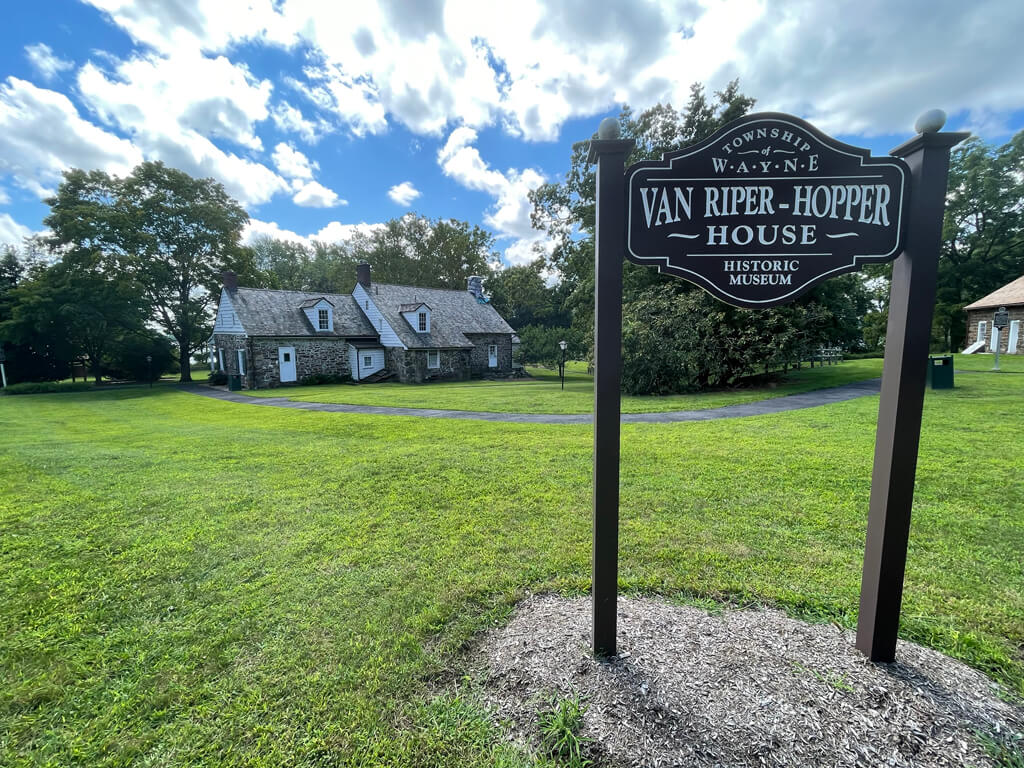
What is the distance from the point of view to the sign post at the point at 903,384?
2.06 m

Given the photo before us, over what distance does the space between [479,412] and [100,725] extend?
9.80 meters

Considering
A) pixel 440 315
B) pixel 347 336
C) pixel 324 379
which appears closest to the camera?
pixel 324 379

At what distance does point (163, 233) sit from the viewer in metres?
24.5

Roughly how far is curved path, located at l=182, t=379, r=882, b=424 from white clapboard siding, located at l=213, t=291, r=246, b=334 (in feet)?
31.9

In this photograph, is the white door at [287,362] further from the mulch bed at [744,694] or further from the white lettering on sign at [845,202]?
the white lettering on sign at [845,202]

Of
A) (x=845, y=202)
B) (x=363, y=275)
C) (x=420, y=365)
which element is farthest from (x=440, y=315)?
(x=845, y=202)

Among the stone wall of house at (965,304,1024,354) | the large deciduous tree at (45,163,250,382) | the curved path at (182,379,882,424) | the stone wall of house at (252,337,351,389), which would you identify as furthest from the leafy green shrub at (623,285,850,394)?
the large deciduous tree at (45,163,250,382)

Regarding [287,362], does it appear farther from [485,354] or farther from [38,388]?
[485,354]

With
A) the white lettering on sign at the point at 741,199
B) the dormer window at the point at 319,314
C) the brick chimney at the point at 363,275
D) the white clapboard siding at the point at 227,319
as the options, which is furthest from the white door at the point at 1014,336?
the white clapboard siding at the point at 227,319

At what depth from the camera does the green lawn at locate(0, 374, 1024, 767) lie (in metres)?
2.13

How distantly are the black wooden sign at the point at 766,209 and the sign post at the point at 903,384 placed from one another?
0.27 feet

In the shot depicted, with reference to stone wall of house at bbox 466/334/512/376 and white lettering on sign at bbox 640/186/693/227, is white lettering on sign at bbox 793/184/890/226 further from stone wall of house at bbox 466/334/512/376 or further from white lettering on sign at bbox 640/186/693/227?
stone wall of house at bbox 466/334/512/376

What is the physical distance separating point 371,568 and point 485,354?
1027 inches

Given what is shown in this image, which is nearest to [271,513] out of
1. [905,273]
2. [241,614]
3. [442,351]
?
[241,614]
